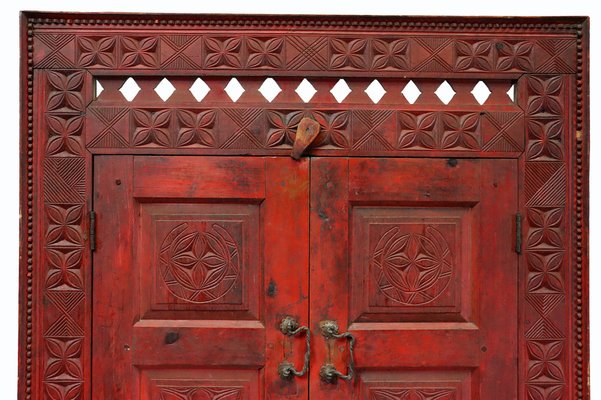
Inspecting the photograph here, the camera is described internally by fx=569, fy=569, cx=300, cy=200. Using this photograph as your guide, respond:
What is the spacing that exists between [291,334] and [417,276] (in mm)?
537

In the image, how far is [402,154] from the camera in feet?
7.22

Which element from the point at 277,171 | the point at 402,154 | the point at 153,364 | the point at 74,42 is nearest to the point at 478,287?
the point at 402,154

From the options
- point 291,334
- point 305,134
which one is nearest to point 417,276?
point 291,334

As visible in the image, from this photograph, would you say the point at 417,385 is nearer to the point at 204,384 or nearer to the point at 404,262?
the point at 404,262

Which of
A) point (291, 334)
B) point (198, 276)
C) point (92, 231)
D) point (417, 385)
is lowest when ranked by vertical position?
point (417, 385)

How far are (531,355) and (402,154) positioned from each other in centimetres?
93

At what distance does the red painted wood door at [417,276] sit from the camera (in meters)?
2.19

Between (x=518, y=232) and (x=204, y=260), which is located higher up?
(x=518, y=232)

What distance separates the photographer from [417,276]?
222 centimetres

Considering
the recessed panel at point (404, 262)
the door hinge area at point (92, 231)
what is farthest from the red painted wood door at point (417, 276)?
the door hinge area at point (92, 231)

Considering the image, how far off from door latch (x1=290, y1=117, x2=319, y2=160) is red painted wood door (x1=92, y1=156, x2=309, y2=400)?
0.07 meters

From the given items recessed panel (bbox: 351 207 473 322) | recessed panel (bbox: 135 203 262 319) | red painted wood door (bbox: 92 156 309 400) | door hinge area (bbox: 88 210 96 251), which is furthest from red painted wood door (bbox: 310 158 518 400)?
door hinge area (bbox: 88 210 96 251)

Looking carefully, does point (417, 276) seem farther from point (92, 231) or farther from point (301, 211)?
point (92, 231)

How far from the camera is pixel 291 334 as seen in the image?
2180 mm
